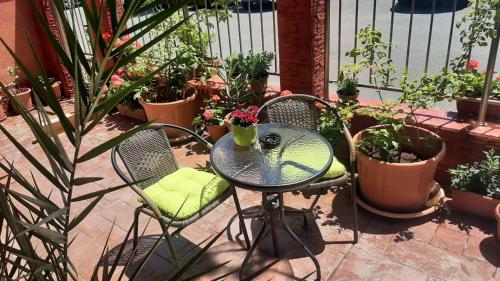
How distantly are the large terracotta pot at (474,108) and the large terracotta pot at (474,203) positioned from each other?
0.64m

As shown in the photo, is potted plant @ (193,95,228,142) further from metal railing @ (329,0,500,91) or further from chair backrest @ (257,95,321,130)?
metal railing @ (329,0,500,91)

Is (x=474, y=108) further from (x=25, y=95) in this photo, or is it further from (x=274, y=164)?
(x=25, y=95)

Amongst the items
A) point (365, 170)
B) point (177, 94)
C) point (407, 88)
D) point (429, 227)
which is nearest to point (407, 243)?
point (429, 227)

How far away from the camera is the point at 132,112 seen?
499 centimetres

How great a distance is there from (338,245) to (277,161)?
0.75 meters

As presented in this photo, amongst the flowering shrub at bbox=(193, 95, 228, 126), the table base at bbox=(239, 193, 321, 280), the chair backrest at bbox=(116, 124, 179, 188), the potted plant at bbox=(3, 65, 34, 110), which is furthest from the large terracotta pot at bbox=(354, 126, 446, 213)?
the potted plant at bbox=(3, 65, 34, 110)

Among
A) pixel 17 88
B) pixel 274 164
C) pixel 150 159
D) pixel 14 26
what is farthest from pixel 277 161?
pixel 14 26

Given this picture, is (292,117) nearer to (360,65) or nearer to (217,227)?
(360,65)

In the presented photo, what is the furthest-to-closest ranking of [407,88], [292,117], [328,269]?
[292,117], [407,88], [328,269]

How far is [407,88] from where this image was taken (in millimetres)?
2783

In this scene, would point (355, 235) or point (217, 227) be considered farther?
point (217, 227)

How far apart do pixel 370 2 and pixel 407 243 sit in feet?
36.5

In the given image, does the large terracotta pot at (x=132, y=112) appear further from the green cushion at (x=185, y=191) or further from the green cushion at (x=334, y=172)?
the green cushion at (x=334, y=172)

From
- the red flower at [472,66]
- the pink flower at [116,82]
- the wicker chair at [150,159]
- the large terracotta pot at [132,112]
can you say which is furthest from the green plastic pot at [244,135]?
the large terracotta pot at [132,112]
